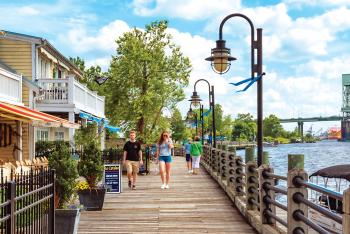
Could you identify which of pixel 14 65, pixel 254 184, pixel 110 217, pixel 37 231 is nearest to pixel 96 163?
pixel 110 217

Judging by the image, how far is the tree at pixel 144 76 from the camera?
43781mm

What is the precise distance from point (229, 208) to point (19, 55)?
16.2m

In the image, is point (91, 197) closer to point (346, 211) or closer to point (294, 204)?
point (294, 204)

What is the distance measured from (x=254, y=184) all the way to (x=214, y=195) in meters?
4.83

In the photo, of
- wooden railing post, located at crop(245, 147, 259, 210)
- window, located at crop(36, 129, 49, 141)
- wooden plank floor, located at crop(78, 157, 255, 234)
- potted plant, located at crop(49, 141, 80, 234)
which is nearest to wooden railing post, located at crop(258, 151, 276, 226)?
wooden plank floor, located at crop(78, 157, 255, 234)

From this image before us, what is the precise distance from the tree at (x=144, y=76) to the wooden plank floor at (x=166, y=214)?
2639cm

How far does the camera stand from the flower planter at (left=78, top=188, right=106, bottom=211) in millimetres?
13203

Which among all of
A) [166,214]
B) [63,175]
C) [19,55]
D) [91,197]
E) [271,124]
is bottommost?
[166,214]

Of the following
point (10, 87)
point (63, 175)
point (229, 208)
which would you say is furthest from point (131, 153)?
point (63, 175)

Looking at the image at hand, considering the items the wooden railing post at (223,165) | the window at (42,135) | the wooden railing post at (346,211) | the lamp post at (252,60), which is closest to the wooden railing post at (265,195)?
the lamp post at (252,60)

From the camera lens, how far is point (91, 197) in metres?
13.2

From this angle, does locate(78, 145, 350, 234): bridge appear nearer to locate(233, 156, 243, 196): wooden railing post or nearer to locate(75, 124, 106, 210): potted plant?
locate(233, 156, 243, 196): wooden railing post

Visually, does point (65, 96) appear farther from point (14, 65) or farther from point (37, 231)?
point (37, 231)

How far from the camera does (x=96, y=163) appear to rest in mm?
13398
